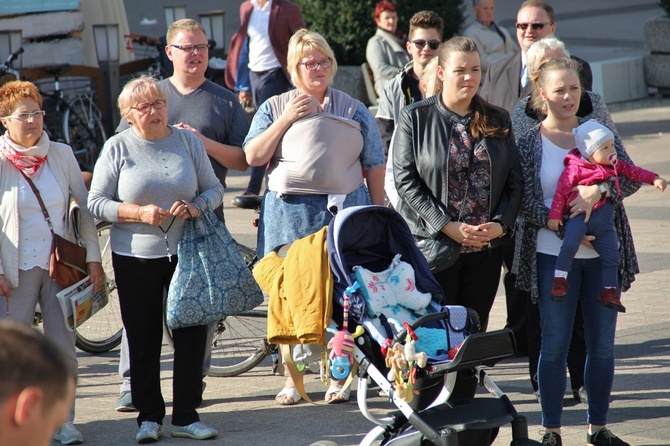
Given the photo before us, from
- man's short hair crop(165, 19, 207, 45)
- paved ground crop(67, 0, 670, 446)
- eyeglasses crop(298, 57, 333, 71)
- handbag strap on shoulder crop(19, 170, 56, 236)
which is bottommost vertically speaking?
paved ground crop(67, 0, 670, 446)

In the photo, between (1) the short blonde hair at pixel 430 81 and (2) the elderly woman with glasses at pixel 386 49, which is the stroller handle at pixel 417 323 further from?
(2) the elderly woman with glasses at pixel 386 49

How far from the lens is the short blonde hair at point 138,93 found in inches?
220

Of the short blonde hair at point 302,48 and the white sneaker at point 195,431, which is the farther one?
the short blonde hair at point 302,48

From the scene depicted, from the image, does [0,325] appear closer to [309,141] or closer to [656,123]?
[309,141]

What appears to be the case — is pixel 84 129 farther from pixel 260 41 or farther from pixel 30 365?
pixel 30 365

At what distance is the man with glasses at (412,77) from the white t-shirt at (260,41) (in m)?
4.42

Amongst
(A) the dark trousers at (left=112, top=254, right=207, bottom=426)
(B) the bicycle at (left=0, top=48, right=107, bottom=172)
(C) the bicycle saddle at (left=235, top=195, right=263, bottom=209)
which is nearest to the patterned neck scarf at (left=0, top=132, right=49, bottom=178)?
(A) the dark trousers at (left=112, top=254, right=207, bottom=426)

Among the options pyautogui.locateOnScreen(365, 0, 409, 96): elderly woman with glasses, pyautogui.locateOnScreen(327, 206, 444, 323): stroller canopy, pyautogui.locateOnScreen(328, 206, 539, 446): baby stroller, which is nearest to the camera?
pyautogui.locateOnScreen(328, 206, 539, 446): baby stroller

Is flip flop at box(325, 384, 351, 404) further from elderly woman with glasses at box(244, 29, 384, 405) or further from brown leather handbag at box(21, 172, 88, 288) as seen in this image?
brown leather handbag at box(21, 172, 88, 288)

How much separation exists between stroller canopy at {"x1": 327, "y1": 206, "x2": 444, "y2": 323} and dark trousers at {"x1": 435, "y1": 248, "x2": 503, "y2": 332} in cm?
60

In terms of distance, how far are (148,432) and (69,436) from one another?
1.41 ft

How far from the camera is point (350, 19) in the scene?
1661cm

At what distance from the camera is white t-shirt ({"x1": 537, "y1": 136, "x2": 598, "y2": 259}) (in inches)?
211

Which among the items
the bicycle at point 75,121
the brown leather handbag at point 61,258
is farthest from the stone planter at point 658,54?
the brown leather handbag at point 61,258
